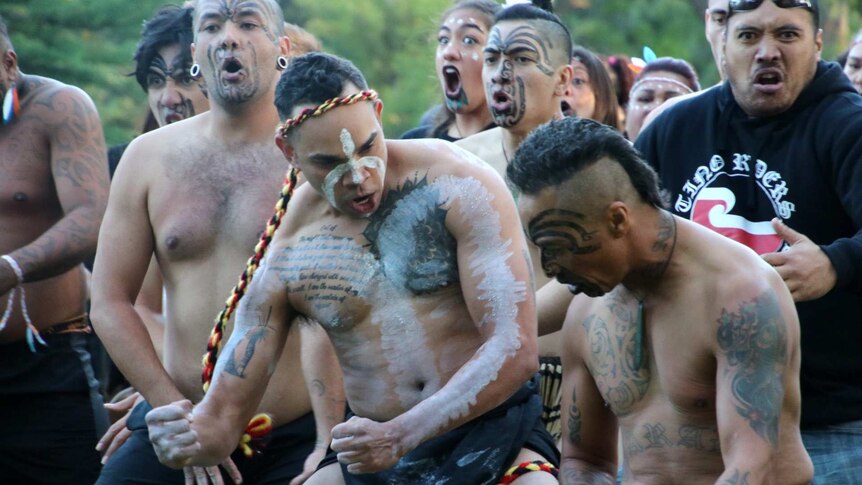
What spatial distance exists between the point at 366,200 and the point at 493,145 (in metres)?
1.71

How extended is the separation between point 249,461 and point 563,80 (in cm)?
201

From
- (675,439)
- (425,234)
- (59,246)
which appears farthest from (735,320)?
(59,246)

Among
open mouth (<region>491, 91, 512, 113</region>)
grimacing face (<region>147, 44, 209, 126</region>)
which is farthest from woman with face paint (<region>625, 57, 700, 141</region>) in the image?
grimacing face (<region>147, 44, 209, 126</region>)

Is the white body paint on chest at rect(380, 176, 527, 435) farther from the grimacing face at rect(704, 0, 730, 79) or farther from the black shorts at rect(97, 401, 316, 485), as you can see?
the grimacing face at rect(704, 0, 730, 79)

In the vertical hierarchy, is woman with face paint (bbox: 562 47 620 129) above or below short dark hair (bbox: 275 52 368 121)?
below

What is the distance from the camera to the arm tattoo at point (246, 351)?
4.07 meters

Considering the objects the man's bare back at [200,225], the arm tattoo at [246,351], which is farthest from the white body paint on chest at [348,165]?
the man's bare back at [200,225]

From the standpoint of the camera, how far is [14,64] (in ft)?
18.8

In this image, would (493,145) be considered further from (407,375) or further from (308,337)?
(407,375)

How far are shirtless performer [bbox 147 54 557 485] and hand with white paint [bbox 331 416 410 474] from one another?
0.16m

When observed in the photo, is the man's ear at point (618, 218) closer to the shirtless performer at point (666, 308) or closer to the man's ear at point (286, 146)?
the shirtless performer at point (666, 308)

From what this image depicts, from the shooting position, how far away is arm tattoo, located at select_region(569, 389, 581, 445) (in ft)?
12.8

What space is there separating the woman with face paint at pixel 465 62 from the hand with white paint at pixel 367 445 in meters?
2.80

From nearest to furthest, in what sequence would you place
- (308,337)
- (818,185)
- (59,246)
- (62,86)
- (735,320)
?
(735,320), (818,185), (308,337), (59,246), (62,86)
